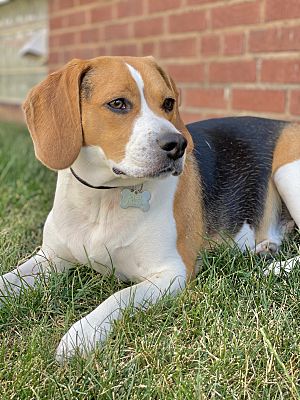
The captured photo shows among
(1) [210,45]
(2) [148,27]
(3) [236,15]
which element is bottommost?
(1) [210,45]

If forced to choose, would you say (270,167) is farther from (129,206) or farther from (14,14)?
(14,14)

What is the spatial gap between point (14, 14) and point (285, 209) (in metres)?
6.64

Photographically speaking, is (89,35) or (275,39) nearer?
(275,39)

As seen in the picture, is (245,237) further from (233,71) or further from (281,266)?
(233,71)

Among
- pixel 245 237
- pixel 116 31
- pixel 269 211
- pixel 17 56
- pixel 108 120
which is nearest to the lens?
pixel 108 120

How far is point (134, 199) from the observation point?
9.87 ft

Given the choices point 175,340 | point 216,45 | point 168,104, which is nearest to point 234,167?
point 168,104

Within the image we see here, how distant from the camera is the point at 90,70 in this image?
2932 millimetres

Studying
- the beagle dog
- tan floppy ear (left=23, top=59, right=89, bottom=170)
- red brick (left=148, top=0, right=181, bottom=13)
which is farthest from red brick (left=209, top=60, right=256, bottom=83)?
tan floppy ear (left=23, top=59, right=89, bottom=170)

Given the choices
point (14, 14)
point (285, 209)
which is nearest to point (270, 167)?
point (285, 209)

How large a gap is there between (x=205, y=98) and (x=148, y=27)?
3.45 feet

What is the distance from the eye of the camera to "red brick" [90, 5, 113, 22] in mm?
6532

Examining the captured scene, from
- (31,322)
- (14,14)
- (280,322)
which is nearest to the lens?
(280,322)

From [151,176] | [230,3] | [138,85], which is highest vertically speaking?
[230,3]
